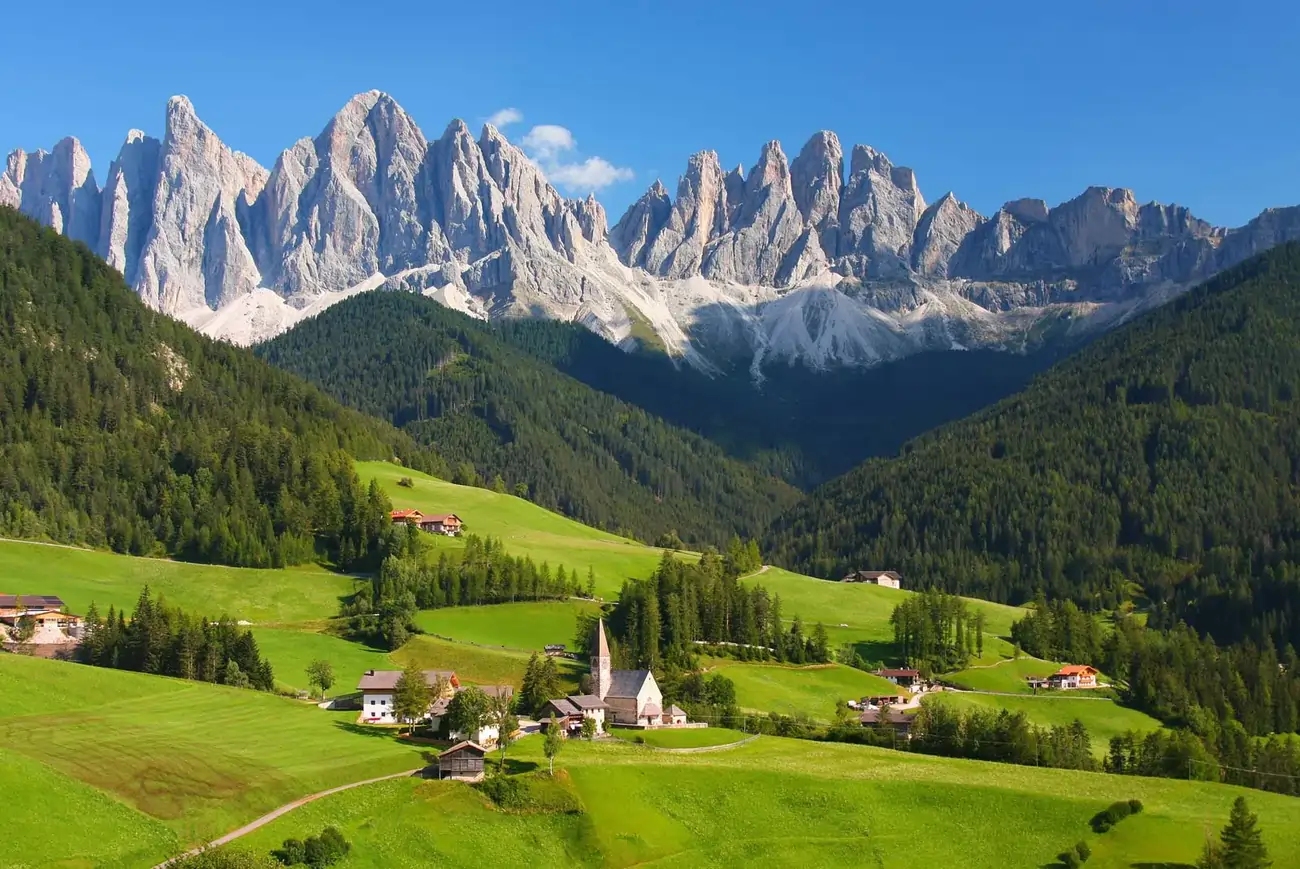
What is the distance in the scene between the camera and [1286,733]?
141625 mm

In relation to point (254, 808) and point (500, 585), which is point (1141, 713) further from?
point (254, 808)

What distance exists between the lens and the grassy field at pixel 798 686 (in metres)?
126

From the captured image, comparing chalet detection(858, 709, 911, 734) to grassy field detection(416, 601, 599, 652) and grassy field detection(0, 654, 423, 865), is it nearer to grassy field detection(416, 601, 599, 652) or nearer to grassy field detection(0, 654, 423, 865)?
grassy field detection(416, 601, 599, 652)

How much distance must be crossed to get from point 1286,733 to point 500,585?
9385 cm

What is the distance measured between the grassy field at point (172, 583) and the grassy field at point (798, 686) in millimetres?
51775

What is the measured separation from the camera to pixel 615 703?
368ft

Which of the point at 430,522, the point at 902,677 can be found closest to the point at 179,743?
the point at 902,677

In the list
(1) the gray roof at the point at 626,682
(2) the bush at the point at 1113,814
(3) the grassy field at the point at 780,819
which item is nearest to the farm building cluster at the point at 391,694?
(1) the gray roof at the point at 626,682

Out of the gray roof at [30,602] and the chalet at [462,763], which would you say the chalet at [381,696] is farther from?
the gray roof at [30,602]

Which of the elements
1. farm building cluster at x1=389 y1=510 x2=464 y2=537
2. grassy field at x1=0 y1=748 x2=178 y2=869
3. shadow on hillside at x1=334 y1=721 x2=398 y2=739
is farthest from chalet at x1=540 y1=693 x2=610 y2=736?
farm building cluster at x1=389 y1=510 x2=464 y2=537

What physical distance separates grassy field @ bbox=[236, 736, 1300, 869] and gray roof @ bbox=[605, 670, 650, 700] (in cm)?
1915

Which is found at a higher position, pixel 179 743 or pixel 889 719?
pixel 889 719

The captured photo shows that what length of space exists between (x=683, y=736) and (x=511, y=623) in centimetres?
5123

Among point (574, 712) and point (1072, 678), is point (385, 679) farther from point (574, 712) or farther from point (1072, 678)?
point (1072, 678)
